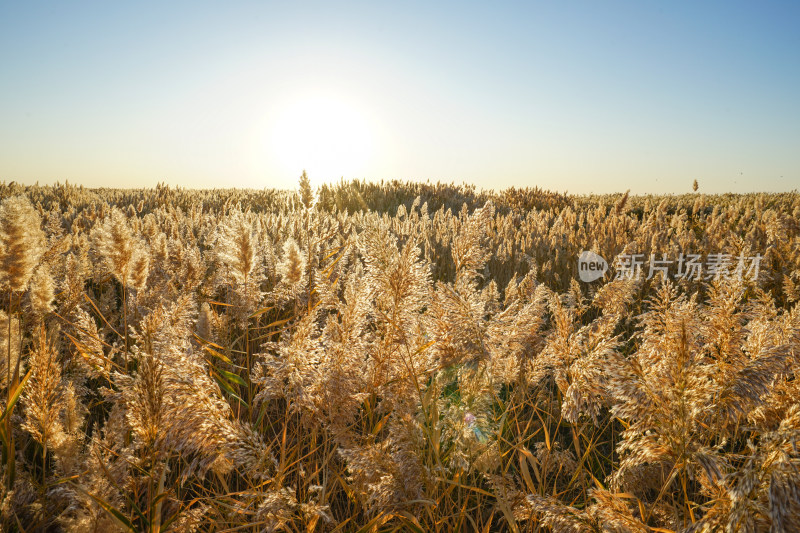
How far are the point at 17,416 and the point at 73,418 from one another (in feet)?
1.80

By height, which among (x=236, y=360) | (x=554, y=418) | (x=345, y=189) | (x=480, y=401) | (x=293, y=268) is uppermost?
(x=345, y=189)

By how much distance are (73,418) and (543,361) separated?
1805mm

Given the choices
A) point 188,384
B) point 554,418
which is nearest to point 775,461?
point 188,384

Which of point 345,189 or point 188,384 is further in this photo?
point 345,189

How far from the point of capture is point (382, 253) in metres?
1.67

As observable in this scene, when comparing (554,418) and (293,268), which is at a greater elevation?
(293,268)

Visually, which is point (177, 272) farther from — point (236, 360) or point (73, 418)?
point (73, 418)

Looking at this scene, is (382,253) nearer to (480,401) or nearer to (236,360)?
(480,401)

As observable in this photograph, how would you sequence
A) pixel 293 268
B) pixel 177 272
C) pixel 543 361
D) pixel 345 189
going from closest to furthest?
pixel 543 361, pixel 293 268, pixel 177 272, pixel 345 189

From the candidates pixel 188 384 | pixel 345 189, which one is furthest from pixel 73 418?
pixel 345 189

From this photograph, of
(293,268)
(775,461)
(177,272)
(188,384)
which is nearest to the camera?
(775,461)

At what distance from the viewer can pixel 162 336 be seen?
1.68 m

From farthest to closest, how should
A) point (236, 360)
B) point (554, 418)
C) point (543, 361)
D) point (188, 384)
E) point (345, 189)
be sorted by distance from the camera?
point (345, 189) → point (236, 360) → point (554, 418) → point (543, 361) → point (188, 384)

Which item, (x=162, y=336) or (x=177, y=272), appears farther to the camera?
(x=177, y=272)
